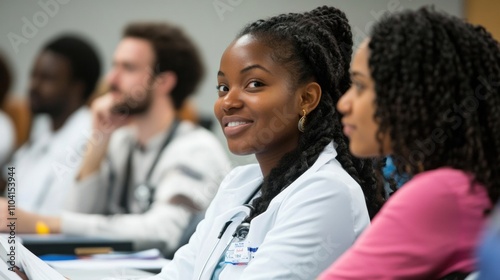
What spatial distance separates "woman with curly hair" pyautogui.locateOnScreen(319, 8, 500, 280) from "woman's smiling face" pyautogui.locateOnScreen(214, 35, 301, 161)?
0.46 meters

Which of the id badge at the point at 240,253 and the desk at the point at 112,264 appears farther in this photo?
the desk at the point at 112,264

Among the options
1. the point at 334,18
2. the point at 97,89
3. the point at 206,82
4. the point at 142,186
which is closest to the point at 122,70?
the point at 97,89

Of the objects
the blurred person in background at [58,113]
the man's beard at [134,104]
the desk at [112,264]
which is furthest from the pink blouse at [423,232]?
the man's beard at [134,104]

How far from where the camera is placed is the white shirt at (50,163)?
14.7 feet

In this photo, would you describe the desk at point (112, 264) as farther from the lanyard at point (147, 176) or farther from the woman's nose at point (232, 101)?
the lanyard at point (147, 176)

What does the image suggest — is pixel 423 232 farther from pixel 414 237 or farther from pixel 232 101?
pixel 232 101

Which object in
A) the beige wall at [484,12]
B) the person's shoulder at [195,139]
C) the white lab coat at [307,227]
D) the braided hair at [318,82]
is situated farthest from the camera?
the person's shoulder at [195,139]

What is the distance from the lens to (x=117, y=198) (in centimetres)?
468

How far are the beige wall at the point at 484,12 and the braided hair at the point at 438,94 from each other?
9.34 ft

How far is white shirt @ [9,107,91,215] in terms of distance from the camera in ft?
14.7

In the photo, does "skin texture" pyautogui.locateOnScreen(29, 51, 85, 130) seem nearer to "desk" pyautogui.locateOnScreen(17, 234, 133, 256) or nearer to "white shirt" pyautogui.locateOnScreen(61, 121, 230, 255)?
"white shirt" pyautogui.locateOnScreen(61, 121, 230, 255)

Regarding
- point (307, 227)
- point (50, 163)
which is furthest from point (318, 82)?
point (50, 163)

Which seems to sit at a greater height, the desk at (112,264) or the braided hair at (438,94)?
the braided hair at (438,94)

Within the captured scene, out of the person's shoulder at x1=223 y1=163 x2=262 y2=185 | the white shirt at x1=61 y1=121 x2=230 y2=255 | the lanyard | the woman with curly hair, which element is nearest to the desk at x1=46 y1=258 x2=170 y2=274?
the person's shoulder at x1=223 y1=163 x2=262 y2=185
